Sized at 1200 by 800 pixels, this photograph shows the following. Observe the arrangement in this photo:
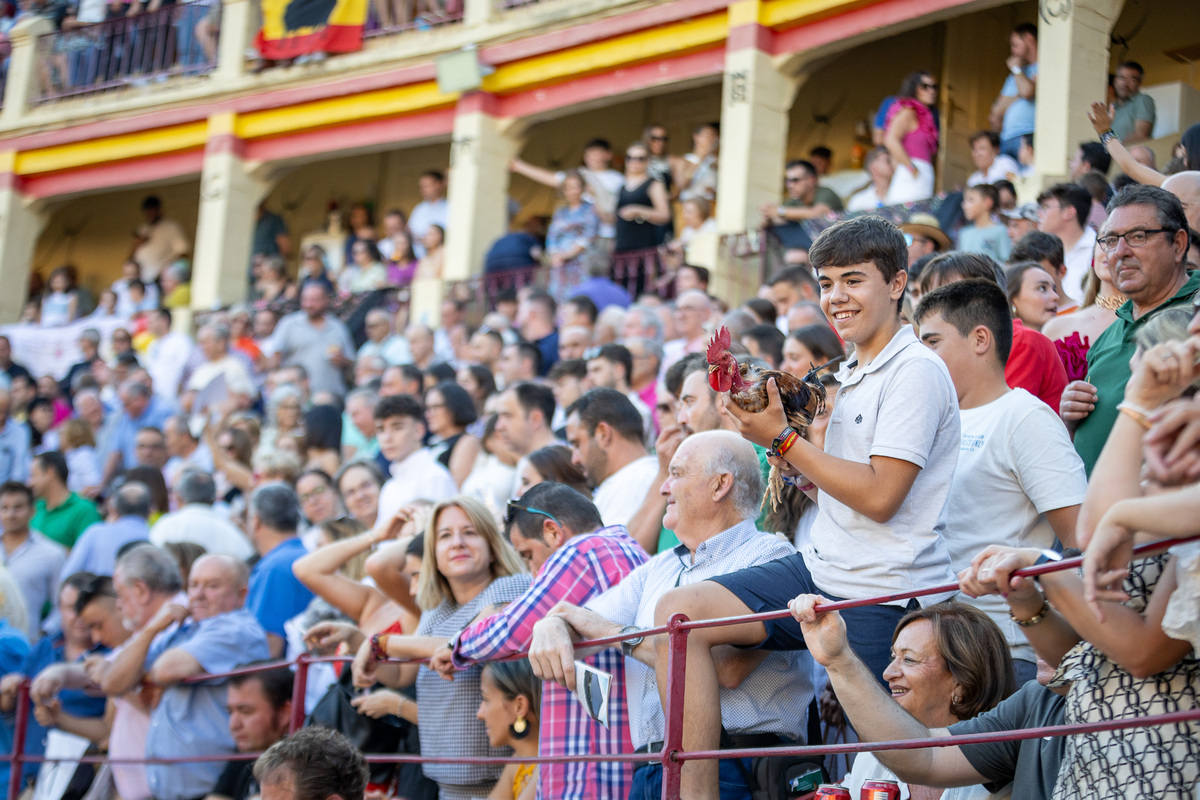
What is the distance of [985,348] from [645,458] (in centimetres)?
185

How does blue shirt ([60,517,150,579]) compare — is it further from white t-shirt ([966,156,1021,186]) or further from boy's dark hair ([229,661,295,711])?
white t-shirt ([966,156,1021,186])

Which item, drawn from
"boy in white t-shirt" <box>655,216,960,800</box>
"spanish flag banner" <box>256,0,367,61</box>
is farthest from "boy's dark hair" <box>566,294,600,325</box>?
"spanish flag banner" <box>256,0,367,61</box>

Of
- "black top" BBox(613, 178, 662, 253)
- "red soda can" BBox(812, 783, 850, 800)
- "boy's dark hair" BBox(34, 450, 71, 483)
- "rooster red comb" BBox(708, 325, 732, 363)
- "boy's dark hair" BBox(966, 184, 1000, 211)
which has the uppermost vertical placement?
"black top" BBox(613, 178, 662, 253)

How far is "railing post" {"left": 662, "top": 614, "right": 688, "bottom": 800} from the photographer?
3.29 meters

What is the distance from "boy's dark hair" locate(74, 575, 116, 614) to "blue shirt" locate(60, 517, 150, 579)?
116cm

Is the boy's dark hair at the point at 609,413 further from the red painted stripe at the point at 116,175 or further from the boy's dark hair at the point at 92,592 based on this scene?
the red painted stripe at the point at 116,175

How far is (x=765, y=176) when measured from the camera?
11.8 m

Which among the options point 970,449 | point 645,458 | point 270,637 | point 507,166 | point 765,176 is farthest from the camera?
point 507,166

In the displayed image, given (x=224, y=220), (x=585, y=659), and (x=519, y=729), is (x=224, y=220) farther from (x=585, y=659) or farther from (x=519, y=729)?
(x=585, y=659)

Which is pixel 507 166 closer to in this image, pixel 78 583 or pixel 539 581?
pixel 78 583

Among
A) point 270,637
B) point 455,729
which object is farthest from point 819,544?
point 270,637

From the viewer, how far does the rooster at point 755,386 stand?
10.3 feet

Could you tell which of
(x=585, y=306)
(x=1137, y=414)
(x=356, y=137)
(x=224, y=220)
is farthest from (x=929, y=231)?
(x=224, y=220)

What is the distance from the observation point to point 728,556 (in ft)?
12.3
